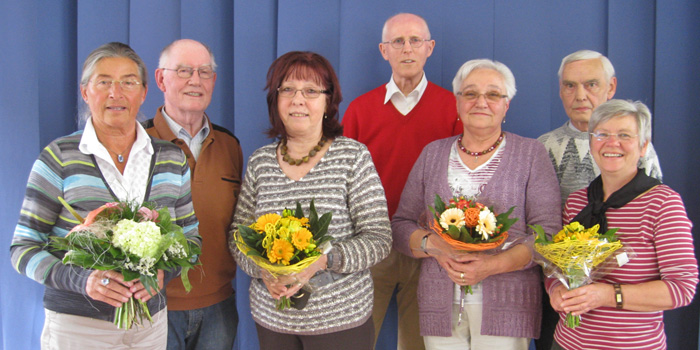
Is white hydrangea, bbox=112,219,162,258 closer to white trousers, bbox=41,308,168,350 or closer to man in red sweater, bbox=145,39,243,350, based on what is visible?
white trousers, bbox=41,308,168,350

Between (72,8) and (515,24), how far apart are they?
9.94 feet

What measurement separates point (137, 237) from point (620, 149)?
178cm

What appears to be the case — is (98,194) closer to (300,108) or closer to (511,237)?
(300,108)

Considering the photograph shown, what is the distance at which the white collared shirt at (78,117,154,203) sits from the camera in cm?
178

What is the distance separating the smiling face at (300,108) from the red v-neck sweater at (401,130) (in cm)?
84

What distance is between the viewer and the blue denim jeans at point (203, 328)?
2221 mm

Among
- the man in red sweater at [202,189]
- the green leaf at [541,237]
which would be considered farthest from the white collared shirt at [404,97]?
the green leaf at [541,237]

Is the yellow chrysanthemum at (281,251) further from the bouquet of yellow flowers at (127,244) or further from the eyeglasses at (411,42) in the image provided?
the eyeglasses at (411,42)

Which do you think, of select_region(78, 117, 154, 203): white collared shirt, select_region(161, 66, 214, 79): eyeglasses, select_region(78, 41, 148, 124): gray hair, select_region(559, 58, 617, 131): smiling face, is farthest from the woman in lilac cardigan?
select_region(78, 41, 148, 124): gray hair

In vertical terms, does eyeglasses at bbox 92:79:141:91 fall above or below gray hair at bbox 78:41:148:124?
below

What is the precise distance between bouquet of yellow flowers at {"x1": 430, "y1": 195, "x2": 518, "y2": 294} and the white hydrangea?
1.04m

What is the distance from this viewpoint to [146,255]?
1.56 meters

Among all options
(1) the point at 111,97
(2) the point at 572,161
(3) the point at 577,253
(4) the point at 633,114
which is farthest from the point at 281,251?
(2) the point at 572,161

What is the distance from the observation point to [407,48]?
2762 millimetres
